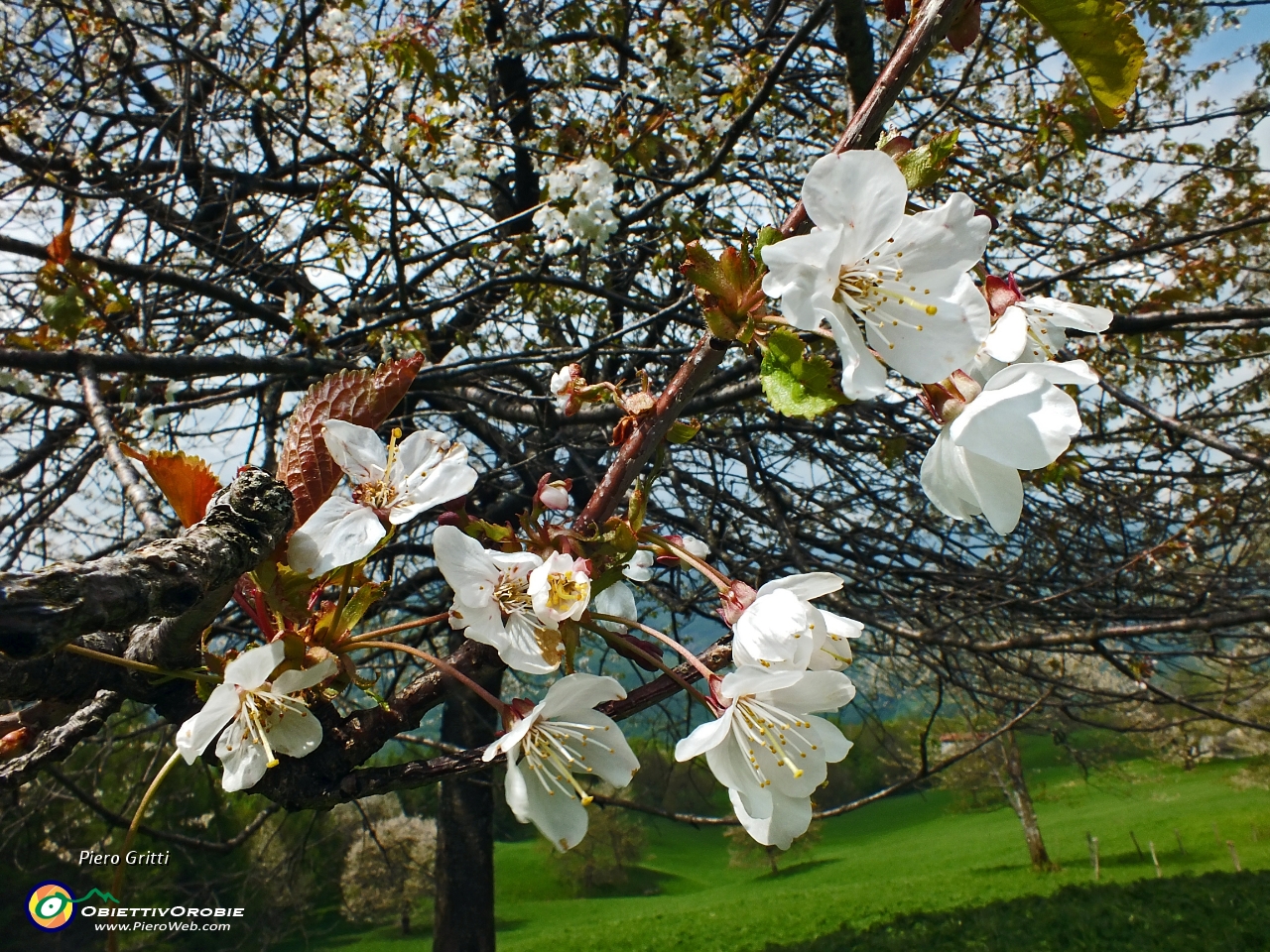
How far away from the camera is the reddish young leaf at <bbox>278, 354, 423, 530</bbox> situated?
513 mm

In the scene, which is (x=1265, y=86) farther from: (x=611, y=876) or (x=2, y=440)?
(x=611, y=876)

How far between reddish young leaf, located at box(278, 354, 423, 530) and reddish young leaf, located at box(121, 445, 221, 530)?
5 cm

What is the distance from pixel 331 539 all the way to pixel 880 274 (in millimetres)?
403

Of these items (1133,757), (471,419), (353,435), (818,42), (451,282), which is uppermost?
(818,42)

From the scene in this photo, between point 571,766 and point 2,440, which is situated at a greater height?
point 2,440

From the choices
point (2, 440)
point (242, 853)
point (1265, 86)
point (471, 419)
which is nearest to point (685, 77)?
point (471, 419)

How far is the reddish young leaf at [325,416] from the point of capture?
0.51 meters

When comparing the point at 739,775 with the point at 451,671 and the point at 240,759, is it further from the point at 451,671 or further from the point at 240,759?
the point at 240,759

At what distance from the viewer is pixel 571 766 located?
0.56 m

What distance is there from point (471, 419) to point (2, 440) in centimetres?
200

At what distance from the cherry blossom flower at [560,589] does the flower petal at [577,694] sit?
42 mm

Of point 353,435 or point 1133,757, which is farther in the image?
point 1133,757

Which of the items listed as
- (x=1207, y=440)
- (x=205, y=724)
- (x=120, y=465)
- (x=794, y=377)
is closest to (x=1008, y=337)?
(x=794, y=377)

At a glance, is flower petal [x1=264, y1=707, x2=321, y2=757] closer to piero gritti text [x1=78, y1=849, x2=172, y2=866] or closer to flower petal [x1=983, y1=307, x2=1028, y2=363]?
piero gritti text [x1=78, y1=849, x2=172, y2=866]
